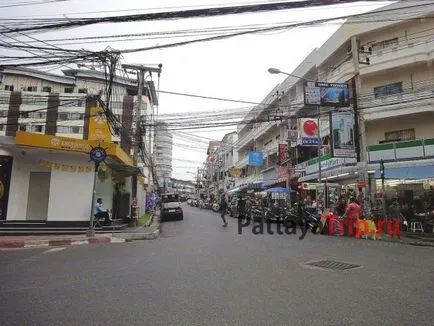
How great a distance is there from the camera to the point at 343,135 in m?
23.3

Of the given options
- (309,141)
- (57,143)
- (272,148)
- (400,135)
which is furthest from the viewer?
(272,148)

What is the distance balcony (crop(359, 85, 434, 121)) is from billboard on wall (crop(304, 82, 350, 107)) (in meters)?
1.39

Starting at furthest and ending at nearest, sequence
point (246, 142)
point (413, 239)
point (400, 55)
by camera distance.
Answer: point (246, 142)
point (400, 55)
point (413, 239)

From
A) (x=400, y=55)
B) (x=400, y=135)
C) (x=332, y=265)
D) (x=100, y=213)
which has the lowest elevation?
(x=332, y=265)

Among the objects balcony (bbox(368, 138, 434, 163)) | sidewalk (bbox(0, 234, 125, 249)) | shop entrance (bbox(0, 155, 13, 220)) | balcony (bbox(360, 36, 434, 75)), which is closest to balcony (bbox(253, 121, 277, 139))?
balcony (bbox(360, 36, 434, 75))

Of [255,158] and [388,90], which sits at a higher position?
[388,90]

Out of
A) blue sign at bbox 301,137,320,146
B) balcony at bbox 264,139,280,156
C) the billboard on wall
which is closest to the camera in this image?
the billboard on wall

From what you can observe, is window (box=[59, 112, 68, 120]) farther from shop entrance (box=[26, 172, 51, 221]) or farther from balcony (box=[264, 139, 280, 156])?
shop entrance (box=[26, 172, 51, 221])

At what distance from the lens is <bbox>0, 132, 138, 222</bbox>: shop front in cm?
1891

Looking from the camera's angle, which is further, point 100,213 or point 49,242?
point 100,213

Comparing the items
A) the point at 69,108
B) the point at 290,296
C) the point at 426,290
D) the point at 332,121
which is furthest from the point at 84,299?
the point at 69,108

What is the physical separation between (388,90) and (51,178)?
69.1ft

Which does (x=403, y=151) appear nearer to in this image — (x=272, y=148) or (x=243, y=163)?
(x=272, y=148)

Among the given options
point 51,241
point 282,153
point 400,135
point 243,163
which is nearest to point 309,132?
point 400,135
